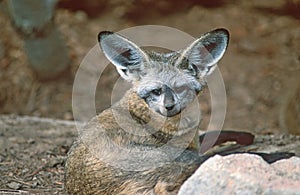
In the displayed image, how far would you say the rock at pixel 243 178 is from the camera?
3.90 metres

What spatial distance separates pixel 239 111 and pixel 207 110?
0.51 metres

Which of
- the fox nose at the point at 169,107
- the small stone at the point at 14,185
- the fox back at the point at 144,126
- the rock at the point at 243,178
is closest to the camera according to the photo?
the rock at the point at 243,178

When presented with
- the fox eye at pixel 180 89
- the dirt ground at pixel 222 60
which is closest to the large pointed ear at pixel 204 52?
the fox eye at pixel 180 89

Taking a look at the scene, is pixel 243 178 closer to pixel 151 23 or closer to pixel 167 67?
pixel 167 67

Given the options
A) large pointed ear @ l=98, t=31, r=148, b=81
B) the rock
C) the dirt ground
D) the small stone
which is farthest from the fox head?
the dirt ground

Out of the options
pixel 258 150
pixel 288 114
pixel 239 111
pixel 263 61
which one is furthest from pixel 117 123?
pixel 263 61

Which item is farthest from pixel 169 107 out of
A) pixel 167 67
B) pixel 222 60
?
pixel 222 60

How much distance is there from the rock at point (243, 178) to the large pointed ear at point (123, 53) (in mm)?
1733

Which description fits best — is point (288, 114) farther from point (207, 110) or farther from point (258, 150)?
point (258, 150)

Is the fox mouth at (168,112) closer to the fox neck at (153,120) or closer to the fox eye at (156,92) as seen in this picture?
the fox neck at (153,120)

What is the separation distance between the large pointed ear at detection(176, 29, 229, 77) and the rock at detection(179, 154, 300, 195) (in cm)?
157

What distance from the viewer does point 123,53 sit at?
5.71 metres

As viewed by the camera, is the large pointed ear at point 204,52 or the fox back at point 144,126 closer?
the fox back at point 144,126

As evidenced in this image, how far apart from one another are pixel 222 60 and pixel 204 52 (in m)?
5.14
